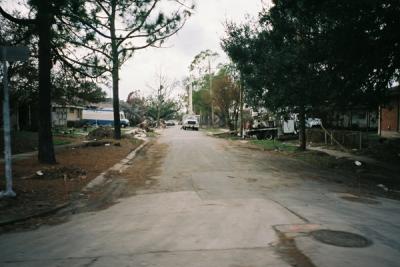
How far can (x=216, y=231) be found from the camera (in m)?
6.03

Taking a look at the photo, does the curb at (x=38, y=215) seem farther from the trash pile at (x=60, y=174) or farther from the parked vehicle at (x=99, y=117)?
the parked vehicle at (x=99, y=117)

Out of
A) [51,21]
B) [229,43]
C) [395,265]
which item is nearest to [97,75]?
[51,21]

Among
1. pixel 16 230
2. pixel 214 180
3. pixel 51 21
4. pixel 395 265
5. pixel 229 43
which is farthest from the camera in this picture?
pixel 229 43

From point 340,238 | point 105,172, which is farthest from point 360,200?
point 105,172

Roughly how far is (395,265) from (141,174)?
9475 millimetres

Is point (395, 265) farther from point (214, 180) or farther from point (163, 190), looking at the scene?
point (214, 180)

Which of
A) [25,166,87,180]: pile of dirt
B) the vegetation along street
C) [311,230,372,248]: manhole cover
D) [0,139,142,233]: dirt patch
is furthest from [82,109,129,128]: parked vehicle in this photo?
[311,230,372,248]: manhole cover

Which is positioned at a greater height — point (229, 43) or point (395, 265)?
point (229, 43)

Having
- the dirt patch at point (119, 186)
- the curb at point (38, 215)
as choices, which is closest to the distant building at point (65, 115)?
the dirt patch at point (119, 186)

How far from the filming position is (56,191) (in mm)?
9656

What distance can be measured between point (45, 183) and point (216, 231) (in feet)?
20.1

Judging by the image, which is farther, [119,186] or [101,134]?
[101,134]

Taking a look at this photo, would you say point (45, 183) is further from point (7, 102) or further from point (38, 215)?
point (38, 215)

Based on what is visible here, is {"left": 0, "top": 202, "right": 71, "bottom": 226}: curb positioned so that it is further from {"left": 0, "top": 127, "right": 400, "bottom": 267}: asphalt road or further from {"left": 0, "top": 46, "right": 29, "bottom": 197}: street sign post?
{"left": 0, "top": 46, "right": 29, "bottom": 197}: street sign post
